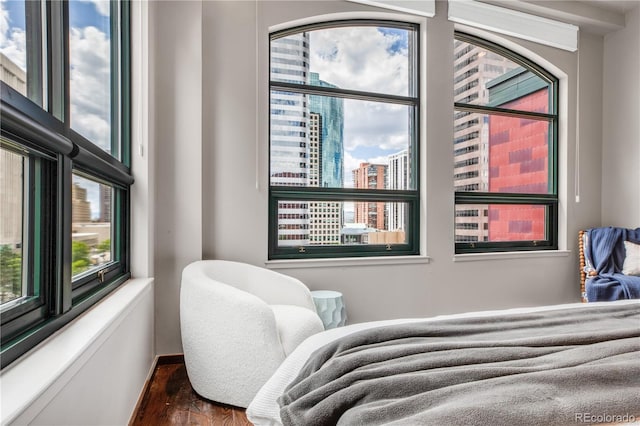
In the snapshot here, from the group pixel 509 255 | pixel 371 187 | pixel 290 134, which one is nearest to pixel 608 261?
pixel 509 255

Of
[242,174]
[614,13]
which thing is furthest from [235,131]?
[614,13]

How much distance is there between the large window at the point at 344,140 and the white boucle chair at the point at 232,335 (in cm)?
101

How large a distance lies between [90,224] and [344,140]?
207cm

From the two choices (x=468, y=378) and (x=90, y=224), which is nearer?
(x=468, y=378)

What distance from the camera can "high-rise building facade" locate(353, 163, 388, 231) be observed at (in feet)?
10.5

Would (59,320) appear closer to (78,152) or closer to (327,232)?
(78,152)

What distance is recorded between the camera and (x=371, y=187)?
324cm

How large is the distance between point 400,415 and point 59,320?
3.33 feet

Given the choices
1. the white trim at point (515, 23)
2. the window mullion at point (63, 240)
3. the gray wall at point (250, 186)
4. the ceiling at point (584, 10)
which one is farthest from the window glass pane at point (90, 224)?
the ceiling at point (584, 10)

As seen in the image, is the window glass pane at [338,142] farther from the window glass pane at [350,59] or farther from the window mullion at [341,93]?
the window glass pane at [350,59]

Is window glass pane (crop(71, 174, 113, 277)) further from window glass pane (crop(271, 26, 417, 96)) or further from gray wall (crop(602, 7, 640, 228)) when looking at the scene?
gray wall (crop(602, 7, 640, 228))

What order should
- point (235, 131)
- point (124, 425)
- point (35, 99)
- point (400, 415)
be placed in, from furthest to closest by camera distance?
point (235, 131) → point (124, 425) → point (35, 99) → point (400, 415)

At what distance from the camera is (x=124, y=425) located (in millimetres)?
1630

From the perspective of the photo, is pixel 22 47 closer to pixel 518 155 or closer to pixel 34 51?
pixel 34 51
